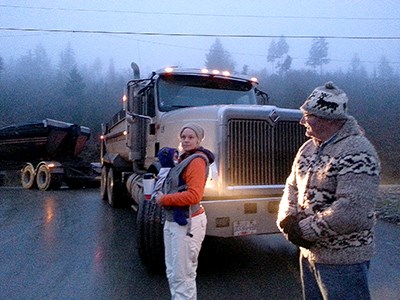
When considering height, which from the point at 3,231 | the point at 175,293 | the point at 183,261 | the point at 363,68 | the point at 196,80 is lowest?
the point at 3,231

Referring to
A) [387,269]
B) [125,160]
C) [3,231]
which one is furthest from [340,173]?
[125,160]

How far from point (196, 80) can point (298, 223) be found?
5.18m

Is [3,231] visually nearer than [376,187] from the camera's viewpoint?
No

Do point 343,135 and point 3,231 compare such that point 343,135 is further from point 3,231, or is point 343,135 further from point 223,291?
point 3,231

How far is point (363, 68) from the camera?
135625 mm

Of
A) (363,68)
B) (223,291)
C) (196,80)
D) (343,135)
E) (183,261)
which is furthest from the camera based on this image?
(363,68)

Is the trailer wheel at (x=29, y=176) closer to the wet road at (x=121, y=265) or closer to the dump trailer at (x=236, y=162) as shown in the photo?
the wet road at (x=121, y=265)

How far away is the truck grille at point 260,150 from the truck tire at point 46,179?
41.4 ft

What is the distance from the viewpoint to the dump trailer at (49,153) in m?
16.6

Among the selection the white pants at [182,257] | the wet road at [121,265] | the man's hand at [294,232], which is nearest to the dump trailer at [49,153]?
the wet road at [121,265]

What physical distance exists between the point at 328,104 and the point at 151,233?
3317 mm

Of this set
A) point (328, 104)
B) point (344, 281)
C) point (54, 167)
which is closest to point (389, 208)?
point (344, 281)

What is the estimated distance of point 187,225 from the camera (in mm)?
3465

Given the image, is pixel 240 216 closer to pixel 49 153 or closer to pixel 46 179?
pixel 46 179
